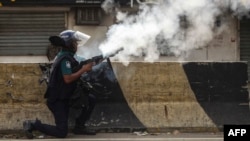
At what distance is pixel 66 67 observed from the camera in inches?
268

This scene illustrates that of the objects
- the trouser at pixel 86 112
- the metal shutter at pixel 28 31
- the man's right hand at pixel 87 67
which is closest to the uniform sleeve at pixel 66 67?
the man's right hand at pixel 87 67

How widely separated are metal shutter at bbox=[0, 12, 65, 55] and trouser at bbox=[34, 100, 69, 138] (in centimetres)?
871

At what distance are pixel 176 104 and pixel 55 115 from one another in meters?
1.92

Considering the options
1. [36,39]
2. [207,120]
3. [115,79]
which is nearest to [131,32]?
[115,79]

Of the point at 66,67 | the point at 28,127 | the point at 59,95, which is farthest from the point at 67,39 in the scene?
the point at 28,127

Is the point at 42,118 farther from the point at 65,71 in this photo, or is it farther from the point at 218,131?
the point at 218,131

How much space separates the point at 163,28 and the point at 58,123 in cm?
236

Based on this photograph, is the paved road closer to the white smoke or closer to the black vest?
the black vest

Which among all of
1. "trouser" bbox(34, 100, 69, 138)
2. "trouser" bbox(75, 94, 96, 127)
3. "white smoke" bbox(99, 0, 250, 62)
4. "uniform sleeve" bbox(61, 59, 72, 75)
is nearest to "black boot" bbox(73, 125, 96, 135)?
"trouser" bbox(75, 94, 96, 127)

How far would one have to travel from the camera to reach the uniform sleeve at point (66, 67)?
6.80m

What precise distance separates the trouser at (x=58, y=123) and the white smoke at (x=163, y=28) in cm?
102

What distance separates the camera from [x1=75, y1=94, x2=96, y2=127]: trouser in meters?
7.15

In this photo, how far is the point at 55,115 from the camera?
6.89 metres

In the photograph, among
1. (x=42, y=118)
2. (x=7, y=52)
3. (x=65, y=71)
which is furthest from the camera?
(x=7, y=52)
